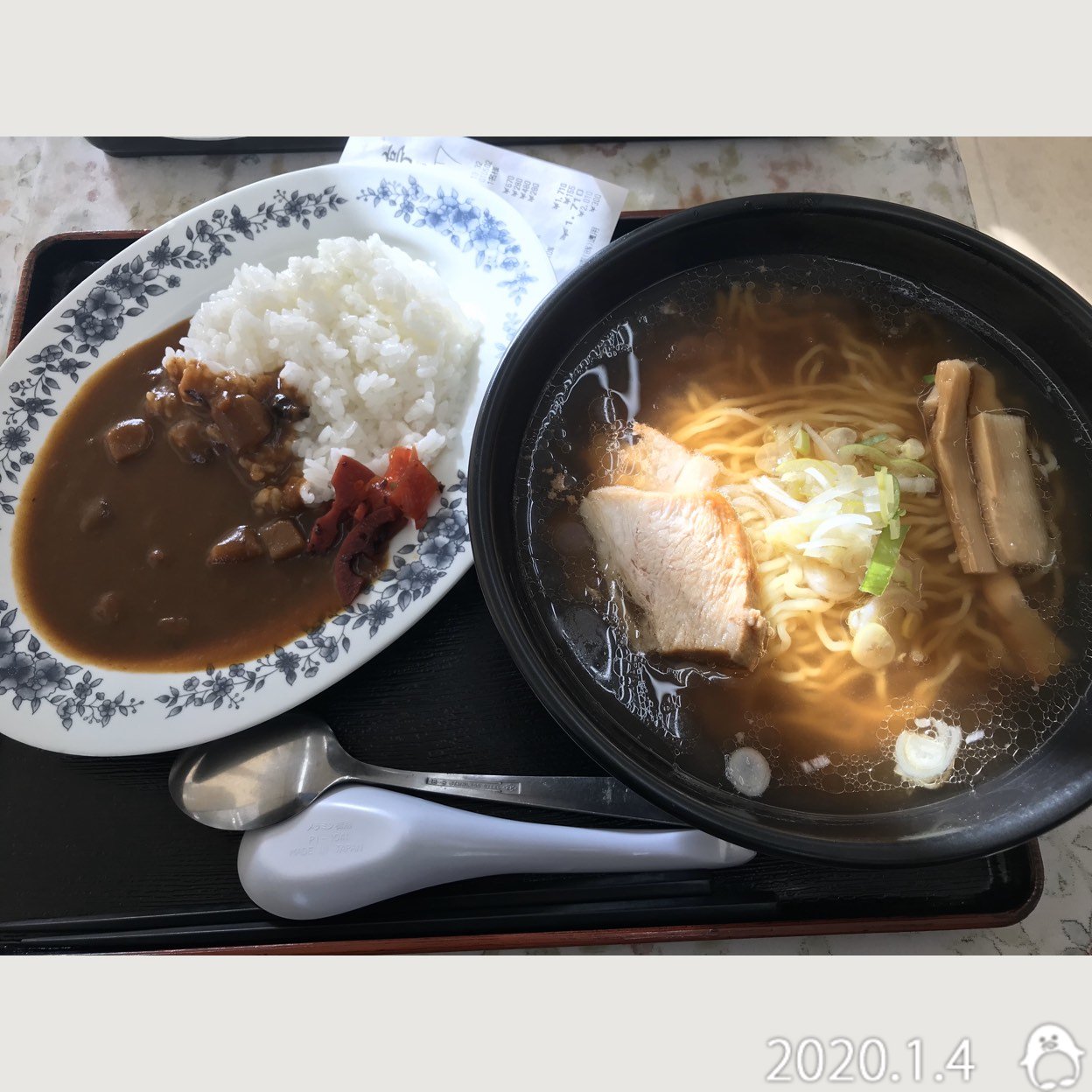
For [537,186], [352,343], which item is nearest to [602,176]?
[537,186]

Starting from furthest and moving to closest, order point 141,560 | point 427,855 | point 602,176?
point 602,176 → point 141,560 → point 427,855

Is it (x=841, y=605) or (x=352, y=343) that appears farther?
(x=352, y=343)

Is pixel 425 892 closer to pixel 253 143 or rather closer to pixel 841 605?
pixel 841 605

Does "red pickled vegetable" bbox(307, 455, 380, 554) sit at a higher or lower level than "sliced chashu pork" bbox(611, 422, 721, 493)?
higher

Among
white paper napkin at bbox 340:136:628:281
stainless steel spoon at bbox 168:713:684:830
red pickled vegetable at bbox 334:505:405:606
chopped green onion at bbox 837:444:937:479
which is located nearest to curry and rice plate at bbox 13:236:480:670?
red pickled vegetable at bbox 334:505:405:606

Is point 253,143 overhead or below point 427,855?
overhead

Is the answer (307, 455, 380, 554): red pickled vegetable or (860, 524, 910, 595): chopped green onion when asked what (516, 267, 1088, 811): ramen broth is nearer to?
(860, 524, 910, 595): chopped green onion
